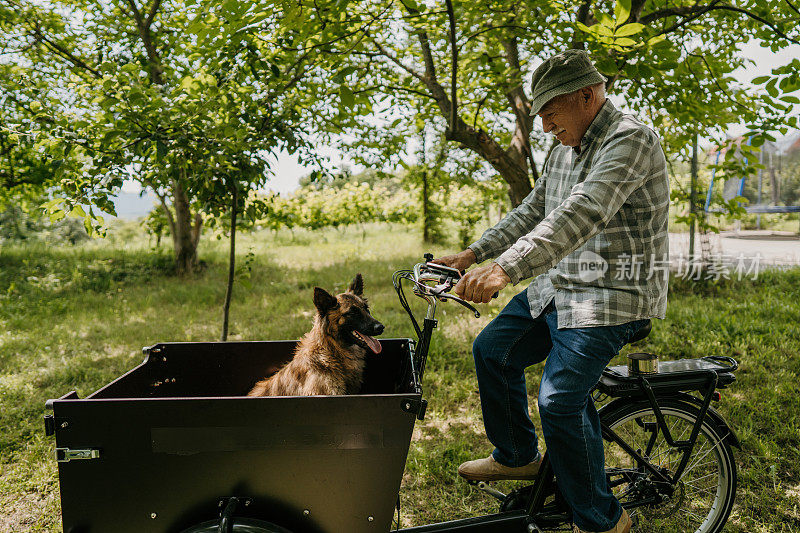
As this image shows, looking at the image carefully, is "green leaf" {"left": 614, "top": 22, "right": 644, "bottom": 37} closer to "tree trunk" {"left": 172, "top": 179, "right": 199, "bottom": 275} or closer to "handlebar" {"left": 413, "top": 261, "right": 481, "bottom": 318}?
"handlebar" {"left": 413, "top": 261, "right": 481, "bottom": 318}

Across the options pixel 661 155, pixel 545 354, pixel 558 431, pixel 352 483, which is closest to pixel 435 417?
pixel 545 354

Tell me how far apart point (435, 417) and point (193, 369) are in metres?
2.35

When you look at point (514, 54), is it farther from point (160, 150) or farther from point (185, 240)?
point (185, 240)

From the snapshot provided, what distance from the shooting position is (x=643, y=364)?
97.1 inches

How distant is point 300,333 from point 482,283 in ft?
16.1

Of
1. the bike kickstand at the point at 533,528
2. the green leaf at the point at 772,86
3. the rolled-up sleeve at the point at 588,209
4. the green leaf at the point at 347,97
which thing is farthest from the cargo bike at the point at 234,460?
the green leaf at the point at 772,86

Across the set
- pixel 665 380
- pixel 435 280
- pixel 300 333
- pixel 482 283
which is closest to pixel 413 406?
pixel 482 283

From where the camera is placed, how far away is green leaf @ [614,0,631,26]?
105 inches

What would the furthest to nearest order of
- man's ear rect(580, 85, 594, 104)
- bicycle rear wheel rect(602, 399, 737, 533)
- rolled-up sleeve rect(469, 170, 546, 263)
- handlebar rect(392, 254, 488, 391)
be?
rolled-up sleeve rect(469, 170, 546, 263)
bicycle rear wheel rect(602, 399, 737, 533)
man's ear rect(580, 85, 594, 104)
handlebar rect(392, 254, 488, 391)

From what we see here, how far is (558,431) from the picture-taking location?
84.9 inches

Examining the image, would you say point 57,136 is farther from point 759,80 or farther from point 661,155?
point 759,80

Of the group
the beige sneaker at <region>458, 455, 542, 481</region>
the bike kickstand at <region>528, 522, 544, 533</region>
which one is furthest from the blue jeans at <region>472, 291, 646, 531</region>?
the beige sneaker at <region>458, 455, 542, 481</region>

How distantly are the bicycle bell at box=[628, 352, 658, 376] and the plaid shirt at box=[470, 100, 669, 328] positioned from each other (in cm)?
35

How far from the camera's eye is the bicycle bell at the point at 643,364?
97.0 inches
